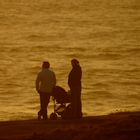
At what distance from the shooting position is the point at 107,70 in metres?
41.6

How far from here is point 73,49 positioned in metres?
55.6

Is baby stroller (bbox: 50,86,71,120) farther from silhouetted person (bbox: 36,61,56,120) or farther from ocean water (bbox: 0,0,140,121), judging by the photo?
ocean water (bbox: 0,0,140,121)

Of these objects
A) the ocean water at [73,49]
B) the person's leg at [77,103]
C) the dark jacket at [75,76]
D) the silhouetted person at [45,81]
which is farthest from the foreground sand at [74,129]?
the ocean water at [73,49]

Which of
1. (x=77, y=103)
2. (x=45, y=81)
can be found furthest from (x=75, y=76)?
(x=45, y=81)

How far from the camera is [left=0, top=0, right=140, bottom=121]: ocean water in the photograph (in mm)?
28047

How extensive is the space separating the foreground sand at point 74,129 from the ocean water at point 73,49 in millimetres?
5282

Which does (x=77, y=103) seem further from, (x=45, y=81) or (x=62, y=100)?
(x=45, y=81)

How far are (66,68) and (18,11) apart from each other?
159ft

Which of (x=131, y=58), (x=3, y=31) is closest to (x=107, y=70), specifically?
(x=131, y=58)

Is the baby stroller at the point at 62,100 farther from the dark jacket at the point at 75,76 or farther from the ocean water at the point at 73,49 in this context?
the ocean water at the point at 73,49

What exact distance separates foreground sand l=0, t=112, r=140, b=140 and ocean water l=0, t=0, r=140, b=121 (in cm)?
528

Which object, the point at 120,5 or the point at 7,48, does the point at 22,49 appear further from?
the point at 120,5

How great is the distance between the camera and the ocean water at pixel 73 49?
28047 millimetres

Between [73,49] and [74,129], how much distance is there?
42687 millimetres
